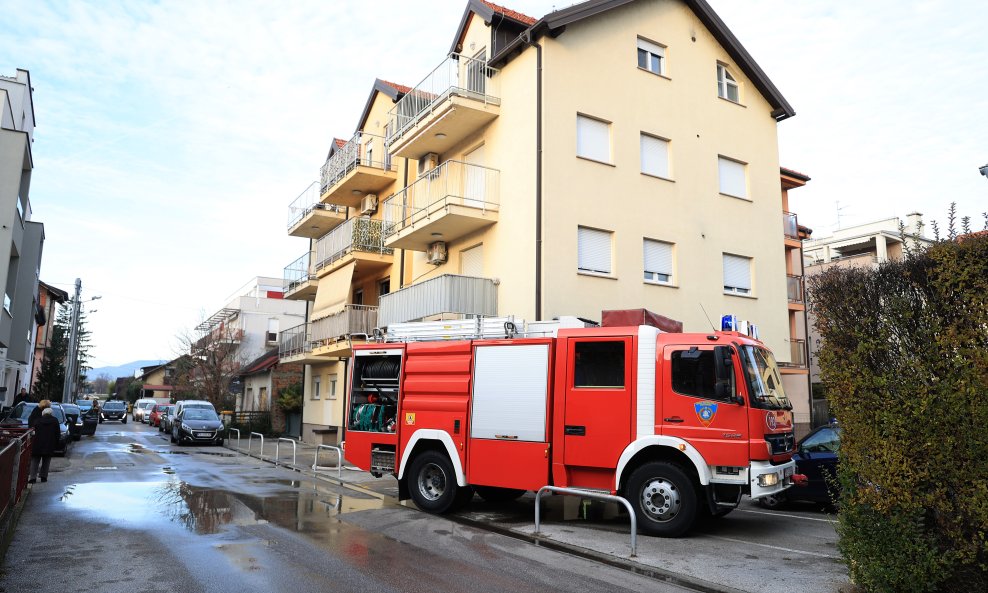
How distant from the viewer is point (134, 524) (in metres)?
9.87

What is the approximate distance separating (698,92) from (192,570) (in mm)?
18818

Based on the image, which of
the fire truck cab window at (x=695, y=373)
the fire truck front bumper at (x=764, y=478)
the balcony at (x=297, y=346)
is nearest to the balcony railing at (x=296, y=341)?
the balcony at (x=297, y=346)

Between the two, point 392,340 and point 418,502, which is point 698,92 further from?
point 418,502

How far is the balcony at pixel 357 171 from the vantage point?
25.4m

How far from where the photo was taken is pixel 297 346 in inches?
1136

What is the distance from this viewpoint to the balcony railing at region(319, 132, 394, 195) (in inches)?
1021

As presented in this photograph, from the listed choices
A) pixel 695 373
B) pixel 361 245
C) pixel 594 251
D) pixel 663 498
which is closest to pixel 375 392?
pixel 663 498

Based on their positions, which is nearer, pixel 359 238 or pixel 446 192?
pixel 446 192

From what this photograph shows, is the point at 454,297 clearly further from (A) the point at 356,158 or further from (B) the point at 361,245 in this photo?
(A) the point at 356,158

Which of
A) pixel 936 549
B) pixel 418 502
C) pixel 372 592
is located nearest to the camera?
pixel 936 549

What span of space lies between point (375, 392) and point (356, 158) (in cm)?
1508

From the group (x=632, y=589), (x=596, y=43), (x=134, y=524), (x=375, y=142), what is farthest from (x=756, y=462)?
(x=375, y=142)

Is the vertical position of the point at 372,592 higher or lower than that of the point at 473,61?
lower

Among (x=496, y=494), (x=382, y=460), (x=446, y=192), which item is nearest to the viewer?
(x=382, y=460)
